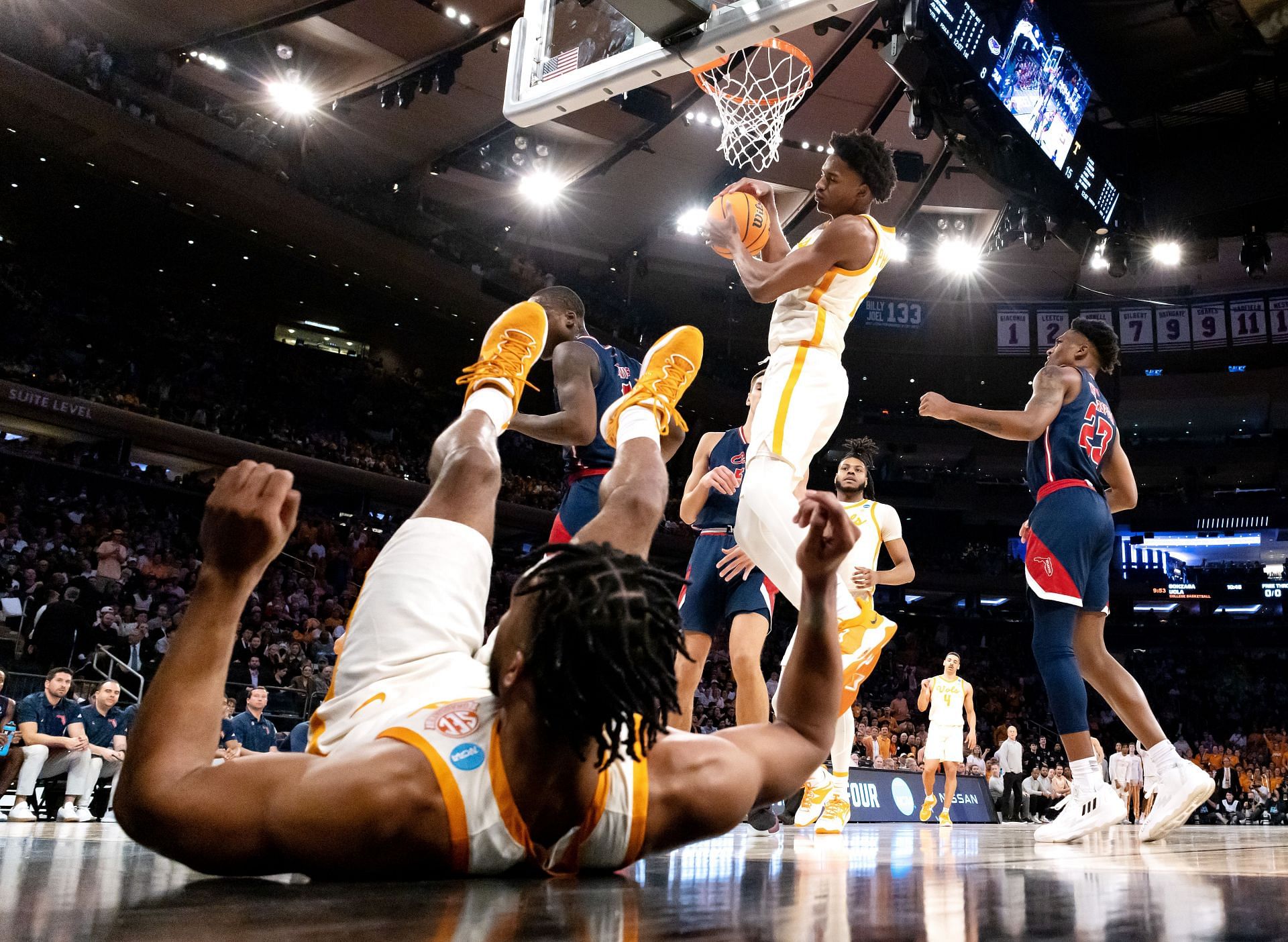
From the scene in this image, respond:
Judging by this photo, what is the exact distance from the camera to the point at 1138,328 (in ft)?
69.9

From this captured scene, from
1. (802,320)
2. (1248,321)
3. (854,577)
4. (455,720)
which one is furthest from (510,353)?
(1248,321)

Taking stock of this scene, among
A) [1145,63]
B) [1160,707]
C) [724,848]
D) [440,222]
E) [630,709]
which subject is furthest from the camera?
[1160,707]

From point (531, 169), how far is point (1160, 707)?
59.4 ft

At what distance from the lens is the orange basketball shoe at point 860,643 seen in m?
4.83

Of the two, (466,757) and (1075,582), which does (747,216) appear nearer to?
(1075,582)

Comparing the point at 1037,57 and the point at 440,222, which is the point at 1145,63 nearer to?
the point at 1037,57

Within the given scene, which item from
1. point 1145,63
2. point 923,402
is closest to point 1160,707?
point 1145,63

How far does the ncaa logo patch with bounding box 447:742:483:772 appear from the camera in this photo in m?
1.40

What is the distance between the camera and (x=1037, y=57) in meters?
8.74

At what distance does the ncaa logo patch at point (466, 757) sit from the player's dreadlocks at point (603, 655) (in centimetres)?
11

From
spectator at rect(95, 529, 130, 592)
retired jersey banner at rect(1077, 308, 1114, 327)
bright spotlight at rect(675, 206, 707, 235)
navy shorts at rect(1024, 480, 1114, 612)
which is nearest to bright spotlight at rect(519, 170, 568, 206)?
bright spotlight at rect(675, 206, 707, 235)

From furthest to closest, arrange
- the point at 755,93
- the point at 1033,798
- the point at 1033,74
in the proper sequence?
the point at 1033,798 < the point at 1033,74 < the point at 755,93

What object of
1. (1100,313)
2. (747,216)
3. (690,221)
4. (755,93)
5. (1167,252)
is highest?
(1100,313)

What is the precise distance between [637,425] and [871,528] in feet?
9.90
